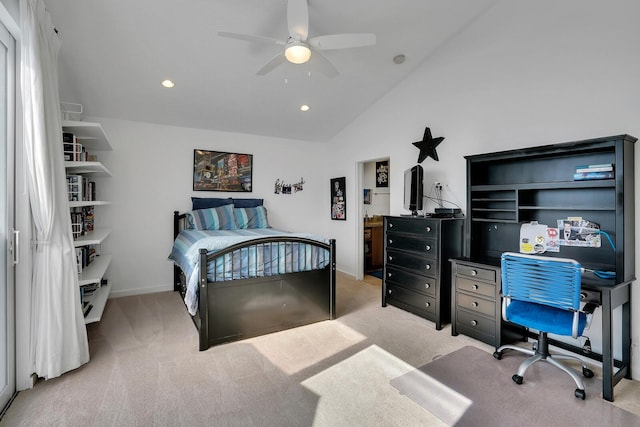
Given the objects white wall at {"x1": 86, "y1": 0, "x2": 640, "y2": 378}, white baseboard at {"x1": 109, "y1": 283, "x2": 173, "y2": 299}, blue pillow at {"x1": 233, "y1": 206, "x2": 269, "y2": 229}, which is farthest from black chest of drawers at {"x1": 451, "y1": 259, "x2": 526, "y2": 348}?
white baseboard at {"x1": 109, "y1": 283, "x2": 173, "y2": 299}

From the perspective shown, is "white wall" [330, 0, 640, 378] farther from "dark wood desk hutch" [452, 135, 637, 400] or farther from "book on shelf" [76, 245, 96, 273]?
"book on shelf" [76, 245, 96, 273]

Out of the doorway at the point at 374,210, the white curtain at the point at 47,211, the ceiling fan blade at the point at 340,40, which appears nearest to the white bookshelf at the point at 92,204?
the white curtain at the point at 47,211

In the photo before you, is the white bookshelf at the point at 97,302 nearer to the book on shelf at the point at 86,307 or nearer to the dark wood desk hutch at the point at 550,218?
the book on shelf at the point at 86,307

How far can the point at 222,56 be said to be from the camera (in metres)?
3.21

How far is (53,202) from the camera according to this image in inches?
82.1

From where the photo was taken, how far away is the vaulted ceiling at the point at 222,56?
2.67 metres

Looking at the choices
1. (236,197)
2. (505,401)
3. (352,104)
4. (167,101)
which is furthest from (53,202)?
(352,104)

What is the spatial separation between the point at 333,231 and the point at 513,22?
3.77 meters

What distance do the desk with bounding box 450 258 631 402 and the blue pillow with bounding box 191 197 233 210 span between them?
3.24 m

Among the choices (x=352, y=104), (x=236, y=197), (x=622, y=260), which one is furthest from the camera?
(x=236, y=197)

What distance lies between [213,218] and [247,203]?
2.21 feet

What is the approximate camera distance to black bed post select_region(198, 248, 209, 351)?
8.57 feet

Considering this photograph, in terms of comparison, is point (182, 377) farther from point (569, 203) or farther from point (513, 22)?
point (513, 22)

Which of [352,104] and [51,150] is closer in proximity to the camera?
[51,150]
